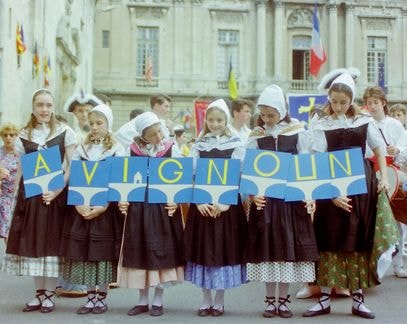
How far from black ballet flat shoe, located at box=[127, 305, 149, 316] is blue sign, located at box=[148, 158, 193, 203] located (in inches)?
33.9

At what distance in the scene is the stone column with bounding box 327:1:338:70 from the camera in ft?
111

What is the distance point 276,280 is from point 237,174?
87cm

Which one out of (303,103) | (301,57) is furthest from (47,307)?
(301,57)

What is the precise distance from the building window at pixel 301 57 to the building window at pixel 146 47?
6.74m

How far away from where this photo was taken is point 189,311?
5719 mm

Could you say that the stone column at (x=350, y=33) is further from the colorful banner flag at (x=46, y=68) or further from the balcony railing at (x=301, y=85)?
the colorful banner flag at (x=46, y=68)

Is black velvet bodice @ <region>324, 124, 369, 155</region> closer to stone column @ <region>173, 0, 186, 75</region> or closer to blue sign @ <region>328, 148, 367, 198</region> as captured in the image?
blue sign @ <region>328, 148, 367, 198</region>

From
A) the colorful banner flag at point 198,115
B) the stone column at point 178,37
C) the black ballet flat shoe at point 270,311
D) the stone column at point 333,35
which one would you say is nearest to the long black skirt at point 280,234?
the black ballet flat shoe at point 270,311

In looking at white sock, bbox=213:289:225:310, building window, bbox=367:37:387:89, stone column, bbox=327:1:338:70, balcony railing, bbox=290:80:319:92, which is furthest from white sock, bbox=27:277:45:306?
building window, bbox=367:37:387:89

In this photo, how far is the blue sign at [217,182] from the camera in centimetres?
546

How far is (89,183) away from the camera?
221 inches

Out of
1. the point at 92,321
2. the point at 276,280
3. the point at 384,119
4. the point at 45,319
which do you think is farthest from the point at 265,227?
the point at 384,119

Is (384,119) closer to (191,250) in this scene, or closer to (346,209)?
(346,209)

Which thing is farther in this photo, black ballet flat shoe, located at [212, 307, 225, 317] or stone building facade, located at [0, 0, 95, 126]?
stone building facade, located at [0, 0, 95, 126]
